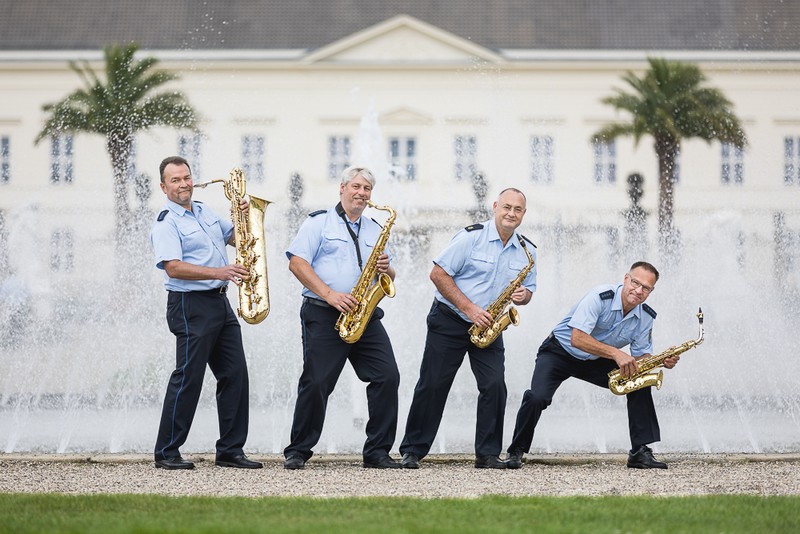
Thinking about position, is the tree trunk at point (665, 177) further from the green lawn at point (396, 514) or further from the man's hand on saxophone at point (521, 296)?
the green lawn at point (396, 514)

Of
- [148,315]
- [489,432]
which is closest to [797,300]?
[148,315]

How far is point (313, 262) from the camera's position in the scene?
749 cm

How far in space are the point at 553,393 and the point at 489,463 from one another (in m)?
0.58

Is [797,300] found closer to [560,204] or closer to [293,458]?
[293,458]

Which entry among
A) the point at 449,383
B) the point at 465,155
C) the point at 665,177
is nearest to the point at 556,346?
the point at 449,383

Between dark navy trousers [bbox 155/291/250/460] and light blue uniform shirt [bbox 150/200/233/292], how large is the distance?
0.22 feet

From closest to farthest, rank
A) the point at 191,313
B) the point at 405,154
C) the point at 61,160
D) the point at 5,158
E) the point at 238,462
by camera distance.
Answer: the point at 191,313, the point at 238,462, the point at 61,160, the point at 405,154, the point at 5,158

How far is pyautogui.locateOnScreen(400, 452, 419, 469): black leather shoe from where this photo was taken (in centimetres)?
758

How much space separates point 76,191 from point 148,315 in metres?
35.3

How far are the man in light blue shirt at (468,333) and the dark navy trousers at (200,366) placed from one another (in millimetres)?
1064

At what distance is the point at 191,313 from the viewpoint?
732 cm

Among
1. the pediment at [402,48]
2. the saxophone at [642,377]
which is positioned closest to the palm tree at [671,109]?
the pediment at [402,48]

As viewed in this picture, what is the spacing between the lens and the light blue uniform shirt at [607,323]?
300 inches

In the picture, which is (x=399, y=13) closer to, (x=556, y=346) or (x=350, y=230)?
(x=556, y=346)
